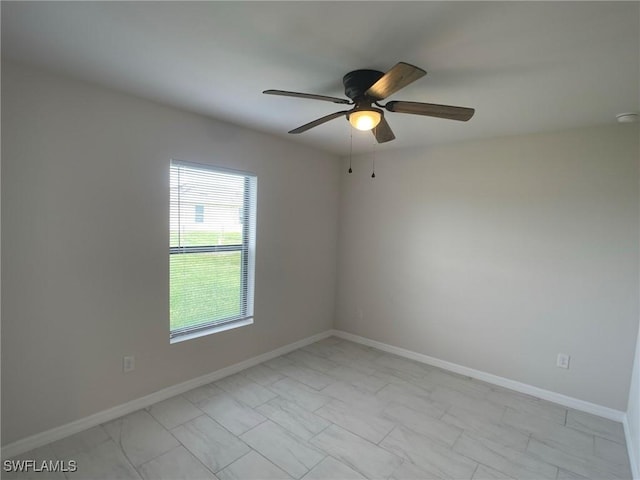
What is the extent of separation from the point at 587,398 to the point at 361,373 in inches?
77.4

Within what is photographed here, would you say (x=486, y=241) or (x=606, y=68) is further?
(x=486, y=241)

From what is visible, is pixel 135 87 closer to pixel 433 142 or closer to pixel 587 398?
pixel 433 142

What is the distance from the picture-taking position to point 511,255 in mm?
3215

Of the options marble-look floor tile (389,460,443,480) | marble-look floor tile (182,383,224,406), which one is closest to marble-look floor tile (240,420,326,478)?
marble-look floor tile (389,460,443,480)

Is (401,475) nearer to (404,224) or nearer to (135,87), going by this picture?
(404,224)

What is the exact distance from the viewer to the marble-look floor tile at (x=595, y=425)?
2535 mm

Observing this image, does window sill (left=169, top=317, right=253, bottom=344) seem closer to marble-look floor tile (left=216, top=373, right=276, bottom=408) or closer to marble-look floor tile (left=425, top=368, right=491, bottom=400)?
marble-look floor tile (left=216, top=373, right=276, bottom=408)

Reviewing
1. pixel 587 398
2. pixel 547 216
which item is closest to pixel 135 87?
pixel 547 216

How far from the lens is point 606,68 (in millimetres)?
1820

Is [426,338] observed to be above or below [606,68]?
below

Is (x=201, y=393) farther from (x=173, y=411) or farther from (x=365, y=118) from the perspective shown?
(x=365, y=118)

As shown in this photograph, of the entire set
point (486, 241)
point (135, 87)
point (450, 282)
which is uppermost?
point (135, 87)

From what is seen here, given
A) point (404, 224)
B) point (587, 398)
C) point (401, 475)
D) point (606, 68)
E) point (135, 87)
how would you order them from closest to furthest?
1. point (606, 68)
2. point (401, 475)
3. point (135, 87)
4. point (587, 398)
5. point (404, 224)

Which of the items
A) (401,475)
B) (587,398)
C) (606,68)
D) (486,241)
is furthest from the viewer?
(486,241)
